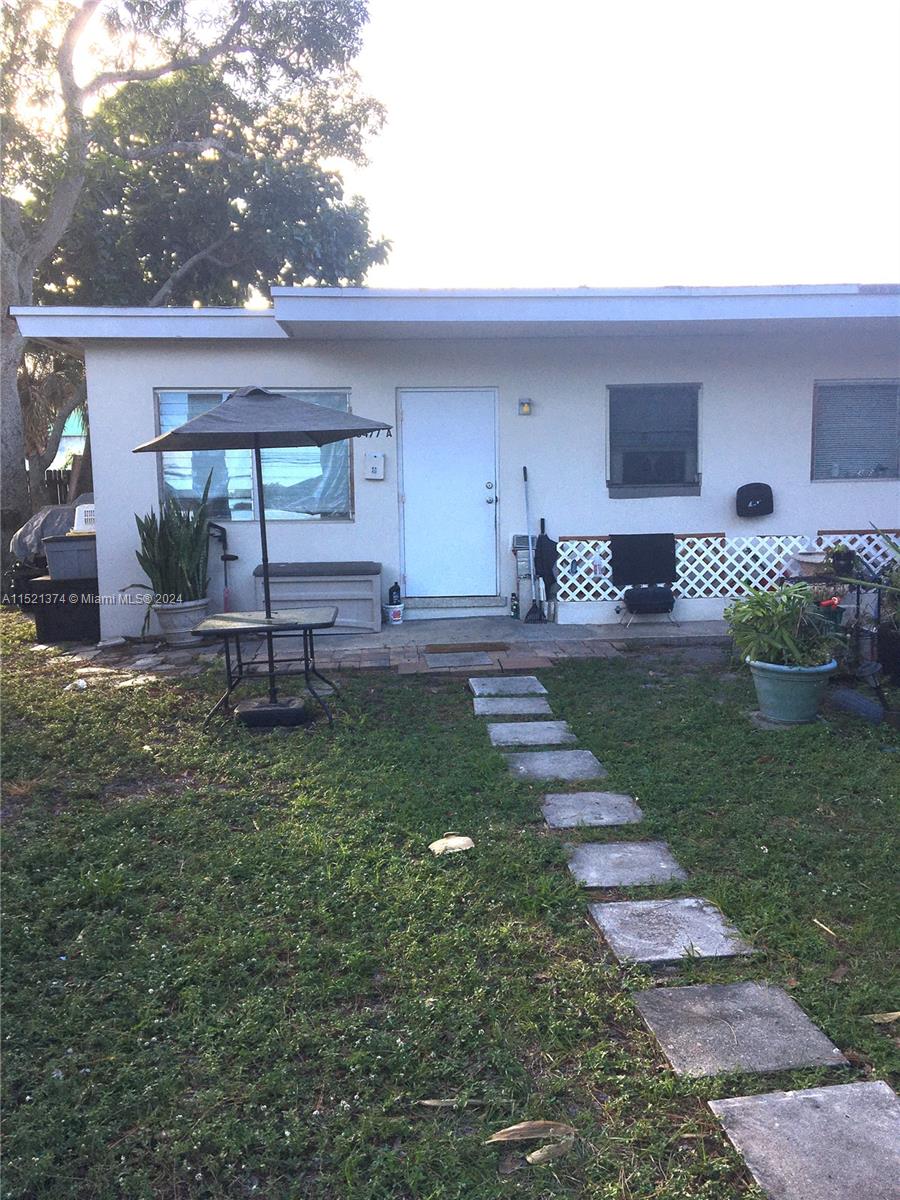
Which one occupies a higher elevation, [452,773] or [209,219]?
[209,219]

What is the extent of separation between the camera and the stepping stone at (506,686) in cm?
599

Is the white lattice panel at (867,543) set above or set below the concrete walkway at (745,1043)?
above

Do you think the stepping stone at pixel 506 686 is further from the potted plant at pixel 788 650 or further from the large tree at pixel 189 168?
the large tree at pixel 189 168

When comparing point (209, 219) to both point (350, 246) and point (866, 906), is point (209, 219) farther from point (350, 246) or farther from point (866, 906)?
point (866, 906)

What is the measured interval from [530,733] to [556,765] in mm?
545

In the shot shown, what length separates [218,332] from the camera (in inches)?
310

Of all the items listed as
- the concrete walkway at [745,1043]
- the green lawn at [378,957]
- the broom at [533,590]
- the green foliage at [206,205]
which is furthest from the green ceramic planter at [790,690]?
the green foliage at [206,205]

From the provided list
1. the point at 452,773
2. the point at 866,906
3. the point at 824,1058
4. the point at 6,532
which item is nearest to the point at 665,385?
the point at 452,773

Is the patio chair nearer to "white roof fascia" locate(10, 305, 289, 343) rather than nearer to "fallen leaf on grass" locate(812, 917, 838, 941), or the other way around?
"white roof fascia" locate(10, 305, 289, 343)

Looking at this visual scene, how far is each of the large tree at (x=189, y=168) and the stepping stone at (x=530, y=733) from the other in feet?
36.7

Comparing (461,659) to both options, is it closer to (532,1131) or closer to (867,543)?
(867,543)

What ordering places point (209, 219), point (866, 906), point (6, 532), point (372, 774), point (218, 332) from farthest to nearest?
point (209, 219) < point (6, 532) < point (218, 332) < point (372, 774) < point (866, 906)

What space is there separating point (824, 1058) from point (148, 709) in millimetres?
4492

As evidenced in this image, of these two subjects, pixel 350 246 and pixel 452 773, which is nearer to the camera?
pixel 452 773
